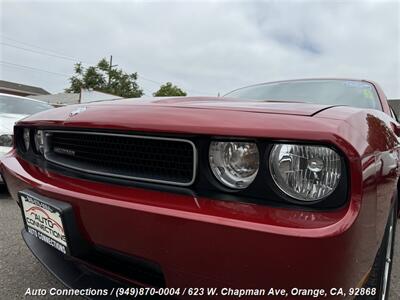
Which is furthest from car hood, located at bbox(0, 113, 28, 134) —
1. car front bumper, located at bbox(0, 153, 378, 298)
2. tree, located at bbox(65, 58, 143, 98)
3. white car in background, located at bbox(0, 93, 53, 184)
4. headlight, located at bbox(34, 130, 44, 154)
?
tree, located at bbox(65, 58, 143, 98)

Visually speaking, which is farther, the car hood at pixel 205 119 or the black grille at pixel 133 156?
the black grille at pixel 133 156

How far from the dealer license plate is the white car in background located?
2572 millimetres

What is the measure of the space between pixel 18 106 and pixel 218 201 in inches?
194

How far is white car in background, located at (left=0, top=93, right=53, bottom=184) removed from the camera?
13.2 ft

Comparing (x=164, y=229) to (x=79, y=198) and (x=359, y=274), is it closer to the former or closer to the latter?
(x=79, y=198)

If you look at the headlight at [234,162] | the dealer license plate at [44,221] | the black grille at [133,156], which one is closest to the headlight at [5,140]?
the dealer license plate at [44,221]

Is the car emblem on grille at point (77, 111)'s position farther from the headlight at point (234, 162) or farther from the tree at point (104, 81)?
the tree at point (104, 81)

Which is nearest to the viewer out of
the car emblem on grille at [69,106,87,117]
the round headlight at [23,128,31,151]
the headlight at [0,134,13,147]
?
the car emblem on grille at [69,106,87,117]

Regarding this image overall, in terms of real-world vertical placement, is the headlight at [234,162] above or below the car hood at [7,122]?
below

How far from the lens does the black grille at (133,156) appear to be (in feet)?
4.17

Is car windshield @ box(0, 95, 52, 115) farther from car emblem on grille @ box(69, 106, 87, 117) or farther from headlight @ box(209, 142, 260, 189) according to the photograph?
headlight @ box(209, 142, 260, 189)

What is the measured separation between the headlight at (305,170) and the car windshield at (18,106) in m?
4.66

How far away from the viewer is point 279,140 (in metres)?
1.06

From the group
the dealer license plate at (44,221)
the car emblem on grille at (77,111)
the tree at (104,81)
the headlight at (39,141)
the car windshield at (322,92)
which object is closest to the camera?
the dealer license plate at (44,221)
